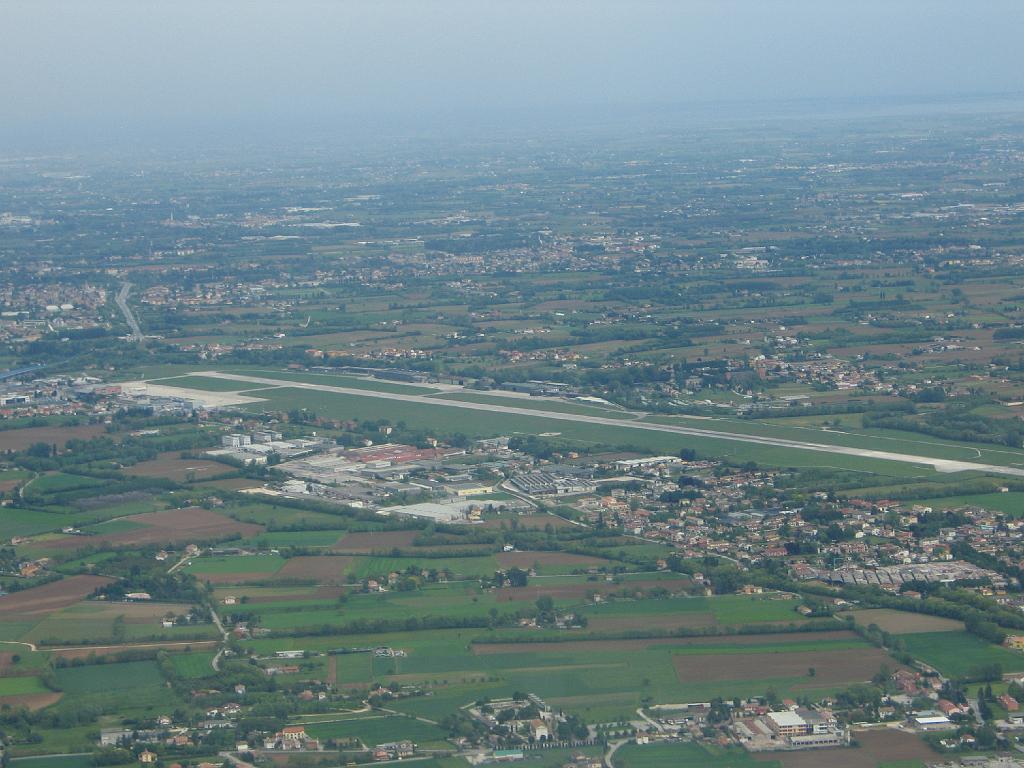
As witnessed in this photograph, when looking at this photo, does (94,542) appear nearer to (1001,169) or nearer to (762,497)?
(762,497)

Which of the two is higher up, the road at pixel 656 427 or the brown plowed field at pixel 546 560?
the brown plowed field at pixel 546 560

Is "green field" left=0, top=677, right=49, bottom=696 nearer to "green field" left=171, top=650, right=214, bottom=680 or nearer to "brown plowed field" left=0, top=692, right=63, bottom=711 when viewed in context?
"brown plowed field" left=0, top=692, right=63, bottom=711

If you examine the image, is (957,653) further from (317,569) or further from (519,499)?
(519,499)

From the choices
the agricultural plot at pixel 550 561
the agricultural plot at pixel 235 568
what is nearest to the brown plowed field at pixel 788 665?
the agricultural plot at pixel 550 561

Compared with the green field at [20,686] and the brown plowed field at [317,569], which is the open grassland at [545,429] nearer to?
the brown plowed field at [317,569]

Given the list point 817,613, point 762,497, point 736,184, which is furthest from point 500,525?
point 736,184

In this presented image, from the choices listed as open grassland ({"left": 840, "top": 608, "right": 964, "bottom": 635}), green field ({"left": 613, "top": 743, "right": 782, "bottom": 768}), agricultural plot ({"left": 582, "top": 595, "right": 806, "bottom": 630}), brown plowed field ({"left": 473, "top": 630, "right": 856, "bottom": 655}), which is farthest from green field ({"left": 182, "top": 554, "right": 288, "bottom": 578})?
green field ({"left": 613, "top": 743, "right": 782, "bottom": 768})

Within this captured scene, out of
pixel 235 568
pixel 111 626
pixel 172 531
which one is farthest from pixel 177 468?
pixel 111 626
